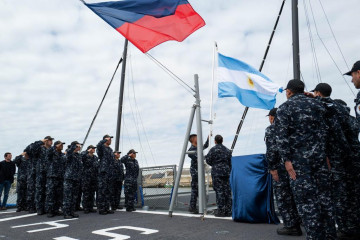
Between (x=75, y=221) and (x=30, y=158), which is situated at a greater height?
(x=30, y=158)

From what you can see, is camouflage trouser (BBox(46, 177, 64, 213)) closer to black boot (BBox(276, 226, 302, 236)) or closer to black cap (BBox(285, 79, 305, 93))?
black boot (BBox(276, 226, 302, 236))

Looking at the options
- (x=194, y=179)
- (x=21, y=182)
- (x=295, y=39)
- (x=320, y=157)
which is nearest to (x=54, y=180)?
(x=21, y=182)

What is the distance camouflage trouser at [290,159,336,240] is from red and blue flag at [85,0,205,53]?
410 centimetres

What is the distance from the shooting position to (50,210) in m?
7.71

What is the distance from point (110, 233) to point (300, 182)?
3361 mm

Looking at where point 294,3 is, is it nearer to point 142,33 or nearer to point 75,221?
point 142,33

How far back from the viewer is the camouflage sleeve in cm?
335

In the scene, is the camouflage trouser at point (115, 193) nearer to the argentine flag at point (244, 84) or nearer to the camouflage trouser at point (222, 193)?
the camouflage trouser at point (222, 193)

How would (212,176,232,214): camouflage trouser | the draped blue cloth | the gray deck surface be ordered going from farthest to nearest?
(212,176,232,214): camouflage trouser, the draped blue cloth, the gray deck surface

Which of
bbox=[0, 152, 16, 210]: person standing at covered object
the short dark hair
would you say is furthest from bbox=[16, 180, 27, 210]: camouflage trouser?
the short dark hair

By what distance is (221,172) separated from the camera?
667 centimetres

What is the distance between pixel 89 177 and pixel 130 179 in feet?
4.24

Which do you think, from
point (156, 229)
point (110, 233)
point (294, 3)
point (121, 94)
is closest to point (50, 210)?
point (110, 233)

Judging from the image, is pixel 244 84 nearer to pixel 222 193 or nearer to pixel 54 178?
pixel 222 193
